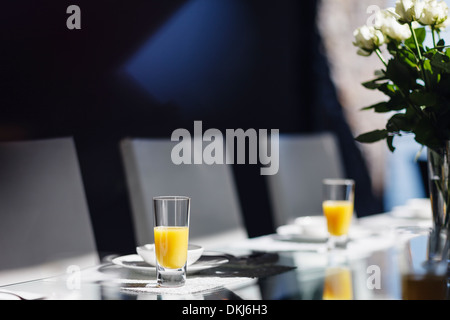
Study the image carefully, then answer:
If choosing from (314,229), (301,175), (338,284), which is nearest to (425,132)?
(338,284)

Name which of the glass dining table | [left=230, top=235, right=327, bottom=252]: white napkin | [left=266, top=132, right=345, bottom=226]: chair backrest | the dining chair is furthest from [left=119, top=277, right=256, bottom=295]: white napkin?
[left=266, top=132, right=345, bottom=226]: chair backrest

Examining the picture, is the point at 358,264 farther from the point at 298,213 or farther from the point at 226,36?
the point at 226,36

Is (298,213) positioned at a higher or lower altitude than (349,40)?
lower

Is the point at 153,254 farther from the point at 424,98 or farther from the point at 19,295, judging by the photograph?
the point at 424,98

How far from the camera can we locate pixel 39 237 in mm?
1688

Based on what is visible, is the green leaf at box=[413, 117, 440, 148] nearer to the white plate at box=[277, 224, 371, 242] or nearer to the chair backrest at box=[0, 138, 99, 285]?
the white plate at box=[277, 224, 371, 242]

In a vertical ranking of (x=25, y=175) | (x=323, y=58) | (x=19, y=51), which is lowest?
(x=25, y=175)

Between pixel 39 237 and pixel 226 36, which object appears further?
pixel 226 36

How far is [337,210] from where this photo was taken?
1.77 metres

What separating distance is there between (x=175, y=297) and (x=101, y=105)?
1.95m

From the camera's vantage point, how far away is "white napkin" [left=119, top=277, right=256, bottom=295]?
117cm

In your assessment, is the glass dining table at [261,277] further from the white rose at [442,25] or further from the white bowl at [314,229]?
the white rose at [442,25]

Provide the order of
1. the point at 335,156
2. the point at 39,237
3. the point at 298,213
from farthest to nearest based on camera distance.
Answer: the point at 335,156 → the point at 298,213 → the point at 39,237

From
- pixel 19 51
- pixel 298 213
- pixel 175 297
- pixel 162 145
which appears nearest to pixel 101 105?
pixel 19 51
